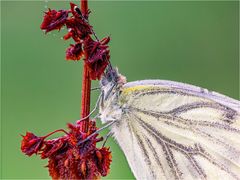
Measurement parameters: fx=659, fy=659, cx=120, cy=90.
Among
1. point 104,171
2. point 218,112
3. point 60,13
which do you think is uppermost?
point 60,13

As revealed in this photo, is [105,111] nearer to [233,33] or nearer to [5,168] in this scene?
[5,168]

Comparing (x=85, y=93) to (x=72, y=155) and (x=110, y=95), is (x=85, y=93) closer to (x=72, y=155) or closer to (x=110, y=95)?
(x=72, y=155)

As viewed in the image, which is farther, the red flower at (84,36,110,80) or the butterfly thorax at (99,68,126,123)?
the butterfly thorax at (99,68,126,123)

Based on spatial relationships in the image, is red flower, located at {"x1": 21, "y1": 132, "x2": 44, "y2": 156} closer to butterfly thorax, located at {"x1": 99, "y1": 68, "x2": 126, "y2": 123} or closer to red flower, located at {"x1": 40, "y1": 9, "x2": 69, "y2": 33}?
red flower, located at {"x1": 40, "y1": 9, "x2": 69, "y2": 33}

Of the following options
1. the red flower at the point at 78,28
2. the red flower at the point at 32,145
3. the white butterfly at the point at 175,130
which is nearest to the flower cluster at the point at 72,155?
the red flower at the point at 32,145

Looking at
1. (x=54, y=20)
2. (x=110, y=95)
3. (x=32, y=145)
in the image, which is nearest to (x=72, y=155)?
(x=32, y=145)

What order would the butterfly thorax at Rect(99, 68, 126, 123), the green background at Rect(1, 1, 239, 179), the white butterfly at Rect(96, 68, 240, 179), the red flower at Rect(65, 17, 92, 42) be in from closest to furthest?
the red flower at Rect(65, 17, 92, 42) < the butterfly thorax at Rect(99, 68, 126, 123) < the white butterfly at Rect(96, 68, 240, 179) < the green background at Rect(1, 1, 239, 179)

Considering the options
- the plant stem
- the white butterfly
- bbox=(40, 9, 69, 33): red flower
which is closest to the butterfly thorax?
the white butterfly

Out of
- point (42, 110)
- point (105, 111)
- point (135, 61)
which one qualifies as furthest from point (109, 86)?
point (135, 61)
